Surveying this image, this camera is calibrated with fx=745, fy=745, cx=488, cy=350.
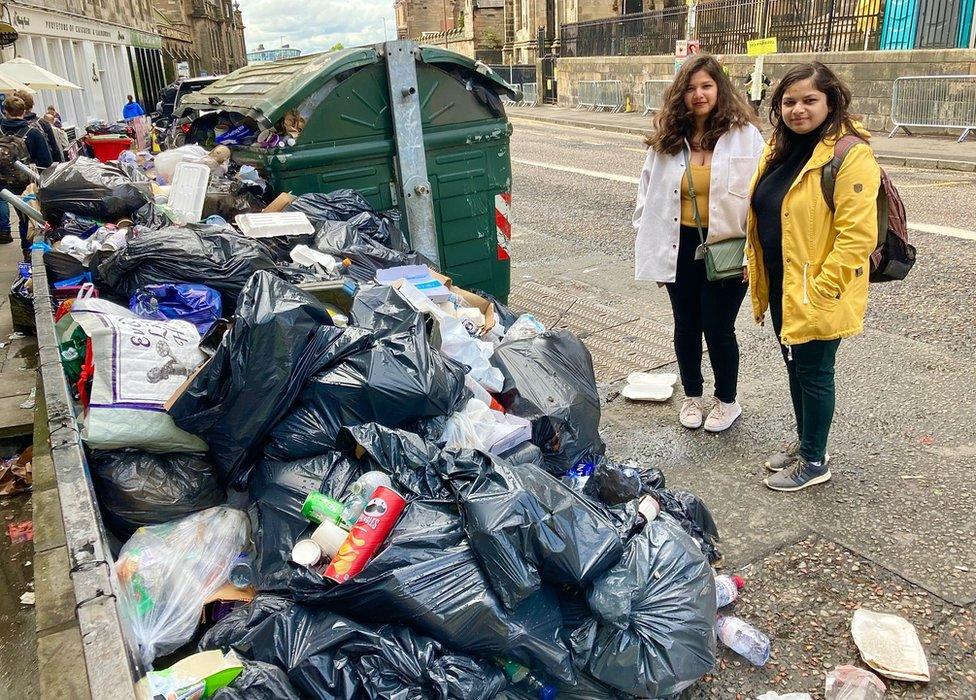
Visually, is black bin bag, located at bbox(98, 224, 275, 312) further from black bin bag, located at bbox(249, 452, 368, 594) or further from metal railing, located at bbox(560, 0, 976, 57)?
metal railing, located at bbox(560, 0, 976, 57)

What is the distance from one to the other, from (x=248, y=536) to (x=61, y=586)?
22.3 inches

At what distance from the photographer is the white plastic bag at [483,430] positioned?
2.62 metres

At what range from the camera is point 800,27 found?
1645 centimetres

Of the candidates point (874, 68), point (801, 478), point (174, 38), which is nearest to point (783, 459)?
point (801, 478)

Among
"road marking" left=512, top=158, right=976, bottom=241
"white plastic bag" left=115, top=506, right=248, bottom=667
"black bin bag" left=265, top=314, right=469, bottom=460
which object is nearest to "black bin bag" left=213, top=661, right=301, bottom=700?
"white plastic bag" left=115, top=506, right=248, bottom=667

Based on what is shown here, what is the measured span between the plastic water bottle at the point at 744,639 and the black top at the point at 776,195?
4.61 feet

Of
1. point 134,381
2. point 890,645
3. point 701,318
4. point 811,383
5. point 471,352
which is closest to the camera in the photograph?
point 890,645

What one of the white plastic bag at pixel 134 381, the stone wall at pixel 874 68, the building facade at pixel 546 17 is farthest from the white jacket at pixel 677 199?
the building facade at pixel 546 17

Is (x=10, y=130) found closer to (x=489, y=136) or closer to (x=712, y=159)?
(x=489, y=136)

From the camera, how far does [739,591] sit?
Result: 2.59 meters

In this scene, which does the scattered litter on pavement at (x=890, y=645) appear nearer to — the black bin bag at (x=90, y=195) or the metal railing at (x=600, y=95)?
the black bin bag at (x=90, y=195)

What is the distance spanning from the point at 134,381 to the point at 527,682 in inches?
61.4

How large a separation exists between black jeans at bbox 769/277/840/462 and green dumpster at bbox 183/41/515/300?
90.9 inches

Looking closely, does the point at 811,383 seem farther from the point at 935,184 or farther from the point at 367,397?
the point at 935,184
